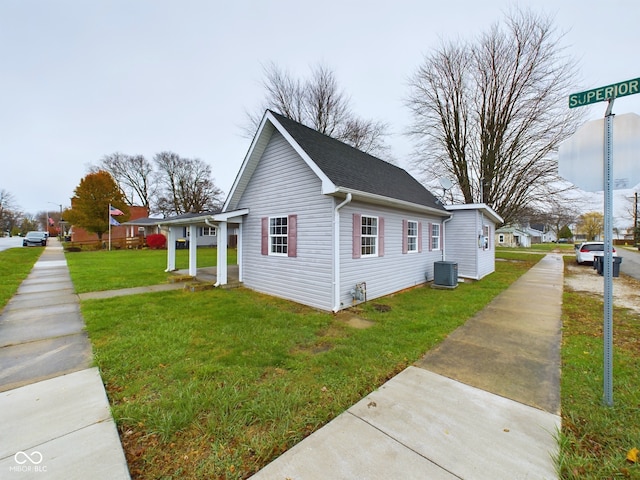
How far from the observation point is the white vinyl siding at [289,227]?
21.9 ft

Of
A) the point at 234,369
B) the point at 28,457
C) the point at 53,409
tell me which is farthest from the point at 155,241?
the point at 28,457

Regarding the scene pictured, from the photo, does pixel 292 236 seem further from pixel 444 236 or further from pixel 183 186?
pixel 183 186

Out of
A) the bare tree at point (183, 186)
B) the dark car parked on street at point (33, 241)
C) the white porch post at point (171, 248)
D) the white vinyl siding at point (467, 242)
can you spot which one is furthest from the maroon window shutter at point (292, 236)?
the dark car parked on street at point (33, 241)

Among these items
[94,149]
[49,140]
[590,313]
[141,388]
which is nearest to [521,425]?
[141,388]

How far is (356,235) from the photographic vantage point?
6992mm

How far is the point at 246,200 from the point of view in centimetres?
925

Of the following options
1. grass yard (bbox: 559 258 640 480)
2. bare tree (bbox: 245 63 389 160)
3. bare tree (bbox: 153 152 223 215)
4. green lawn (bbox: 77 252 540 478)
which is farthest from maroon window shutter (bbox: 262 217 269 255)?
bare tree (bbox: 153 152 223 215)

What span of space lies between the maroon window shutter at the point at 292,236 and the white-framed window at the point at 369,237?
1924 mm

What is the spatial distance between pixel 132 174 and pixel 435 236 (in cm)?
4020

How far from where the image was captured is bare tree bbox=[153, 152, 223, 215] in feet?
108

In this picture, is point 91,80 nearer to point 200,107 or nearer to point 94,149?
point 200,107

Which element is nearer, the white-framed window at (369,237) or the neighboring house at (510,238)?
the white-framed window at (369,237)

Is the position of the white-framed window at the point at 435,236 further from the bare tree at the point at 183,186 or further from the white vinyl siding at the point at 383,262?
the bare tree at the point at 183,186

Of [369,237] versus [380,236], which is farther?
[380,236]
